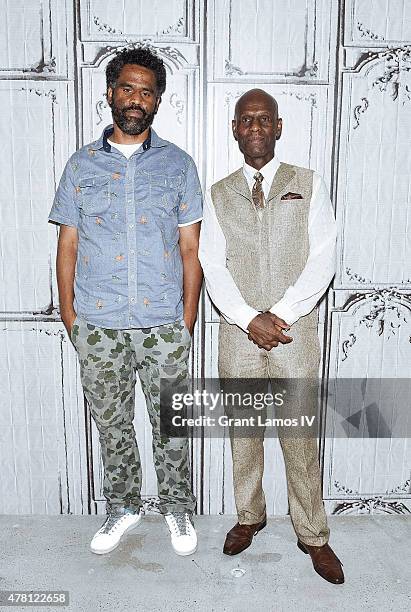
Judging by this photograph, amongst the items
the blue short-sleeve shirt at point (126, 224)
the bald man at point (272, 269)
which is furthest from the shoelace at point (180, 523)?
the blue short-sleeve shirt at point (126, 224)

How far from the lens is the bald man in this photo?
7.64 ft

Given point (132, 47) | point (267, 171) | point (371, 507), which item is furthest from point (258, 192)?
point (371, 507)

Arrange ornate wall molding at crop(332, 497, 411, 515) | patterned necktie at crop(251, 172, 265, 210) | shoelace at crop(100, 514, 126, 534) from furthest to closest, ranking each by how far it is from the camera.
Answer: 1. ornate wall molding at crop(332, 497, 411, 515)
2. shoelace at crop(100, 514, 126, 534)
3. patterned necktie at crop(251, 172, 265, 210)

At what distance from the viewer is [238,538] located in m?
2.63

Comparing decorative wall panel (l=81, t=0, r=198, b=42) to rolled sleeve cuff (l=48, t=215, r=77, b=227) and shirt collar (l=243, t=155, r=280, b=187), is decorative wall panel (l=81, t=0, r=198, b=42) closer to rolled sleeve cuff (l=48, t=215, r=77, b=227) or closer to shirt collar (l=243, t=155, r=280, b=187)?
shirt collar (l=243, t=155, r=280, b=187)

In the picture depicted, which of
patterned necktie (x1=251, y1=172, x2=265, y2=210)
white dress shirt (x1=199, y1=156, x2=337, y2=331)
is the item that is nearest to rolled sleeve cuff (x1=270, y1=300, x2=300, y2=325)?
white dress shirt (x1=199, y1=156, x2=337, y2=331)

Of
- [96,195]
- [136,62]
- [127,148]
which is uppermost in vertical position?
[136,62]

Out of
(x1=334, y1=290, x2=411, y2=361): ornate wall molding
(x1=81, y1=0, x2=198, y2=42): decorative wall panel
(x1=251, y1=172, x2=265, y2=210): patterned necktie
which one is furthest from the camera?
(x1=334, y1=290, x2=411, y2=361): ornate wall molding

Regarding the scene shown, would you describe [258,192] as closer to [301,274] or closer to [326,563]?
[301,274]

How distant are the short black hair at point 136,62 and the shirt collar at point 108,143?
0.19 m

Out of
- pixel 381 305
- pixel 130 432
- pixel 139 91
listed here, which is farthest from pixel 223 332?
pixel 139 91

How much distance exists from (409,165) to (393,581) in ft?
5.64

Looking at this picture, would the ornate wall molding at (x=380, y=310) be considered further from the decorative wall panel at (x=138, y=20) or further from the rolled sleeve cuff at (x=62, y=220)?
the decorative wall panel at (x=138, y=20)

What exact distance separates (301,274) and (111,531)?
53.8 inches
